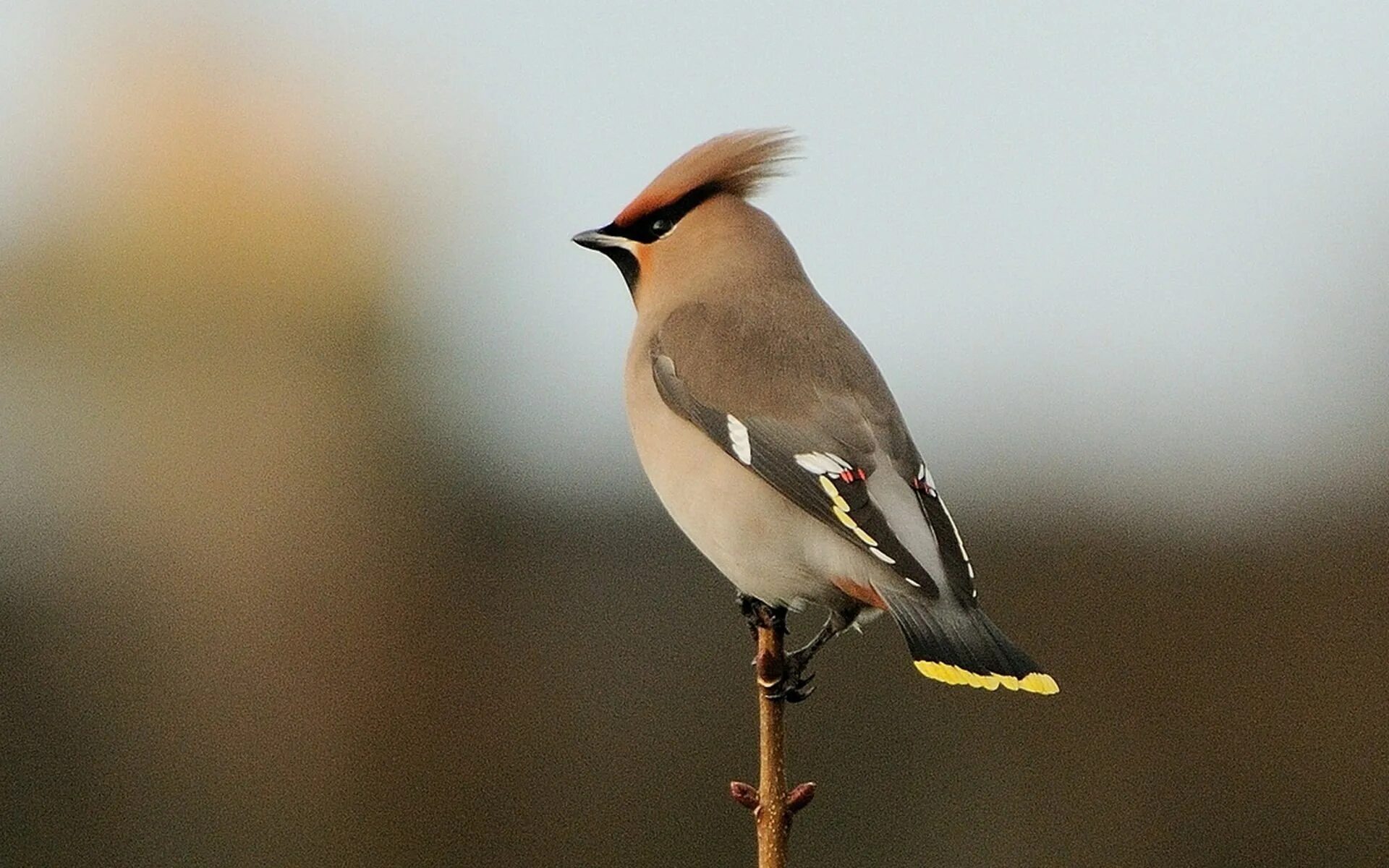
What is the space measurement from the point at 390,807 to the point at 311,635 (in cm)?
199

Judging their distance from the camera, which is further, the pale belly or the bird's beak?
the bird's beak

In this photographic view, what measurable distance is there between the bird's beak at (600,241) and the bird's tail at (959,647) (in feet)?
2.42

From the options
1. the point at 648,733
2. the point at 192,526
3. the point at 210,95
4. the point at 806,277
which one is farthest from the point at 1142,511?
the point at 210,95

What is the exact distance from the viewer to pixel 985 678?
2709mm

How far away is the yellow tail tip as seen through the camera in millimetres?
2660

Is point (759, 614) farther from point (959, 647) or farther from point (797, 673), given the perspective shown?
point (959, 647)

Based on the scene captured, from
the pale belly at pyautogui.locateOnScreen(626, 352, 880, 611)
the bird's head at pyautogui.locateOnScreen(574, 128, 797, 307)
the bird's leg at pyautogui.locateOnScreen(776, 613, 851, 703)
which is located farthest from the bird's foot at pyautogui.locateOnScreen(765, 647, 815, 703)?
the bird's head at pyautogui.locateOnScreen(574, 128, 797, 307)

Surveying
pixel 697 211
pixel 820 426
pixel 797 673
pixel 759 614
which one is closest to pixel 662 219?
pixel 697 211

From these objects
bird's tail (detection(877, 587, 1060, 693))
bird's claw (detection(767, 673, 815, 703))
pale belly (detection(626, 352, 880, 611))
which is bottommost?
bird's claw (detection(767, 673, 815, 703))

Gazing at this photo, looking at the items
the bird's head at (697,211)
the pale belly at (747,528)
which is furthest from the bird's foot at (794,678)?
the bird's head at (697,211)

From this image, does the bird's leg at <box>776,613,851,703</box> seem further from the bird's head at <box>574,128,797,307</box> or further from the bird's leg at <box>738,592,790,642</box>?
the bird's head at <box>574,128,797,307</box>

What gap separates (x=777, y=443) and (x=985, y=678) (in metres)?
0.44

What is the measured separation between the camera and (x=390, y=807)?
8461mm

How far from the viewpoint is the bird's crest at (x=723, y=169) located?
10.6 feet
